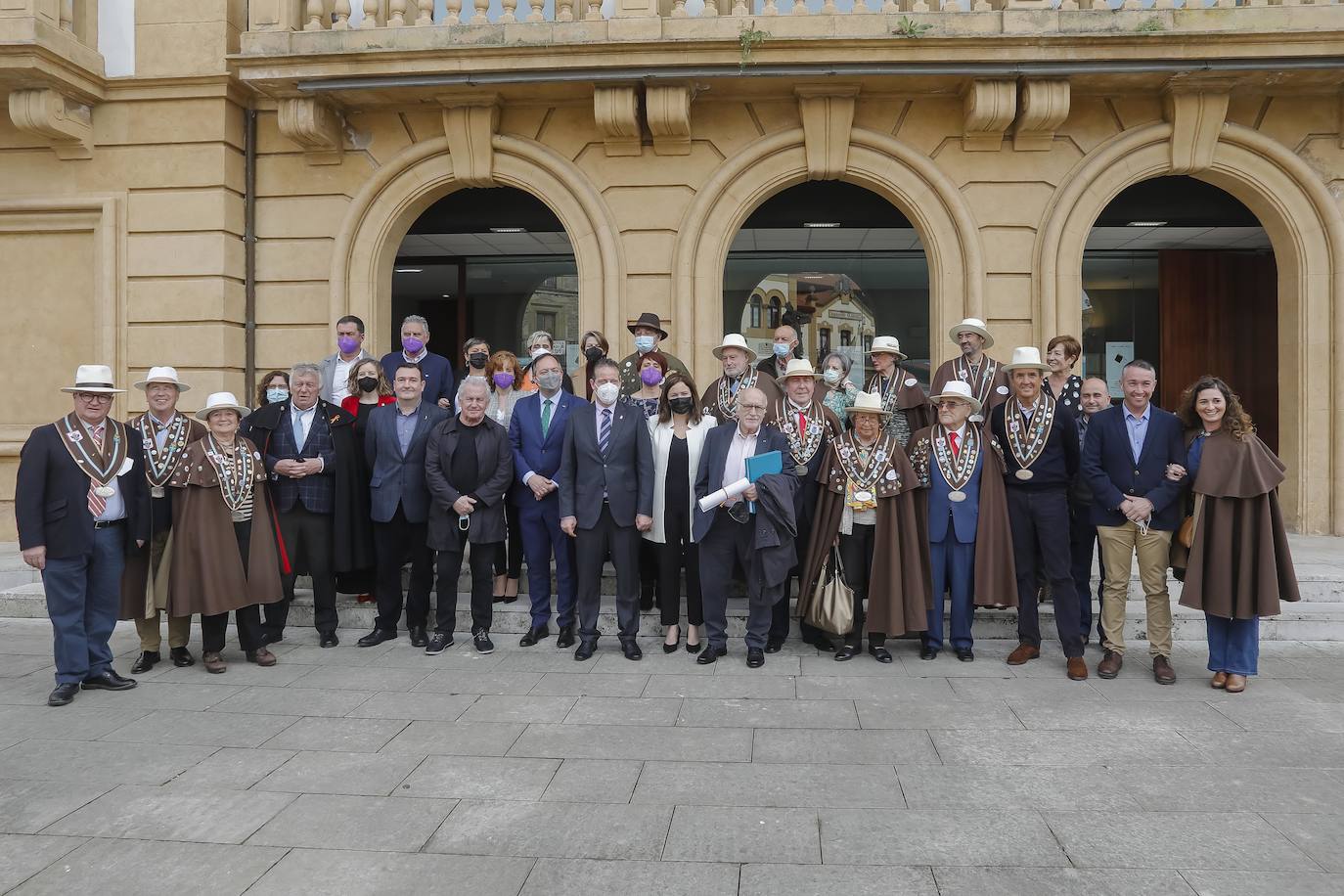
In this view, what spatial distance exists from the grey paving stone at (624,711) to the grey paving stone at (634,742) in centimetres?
9

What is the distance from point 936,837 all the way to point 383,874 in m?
2.16

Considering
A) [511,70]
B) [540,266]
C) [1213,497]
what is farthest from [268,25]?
[1213,497]

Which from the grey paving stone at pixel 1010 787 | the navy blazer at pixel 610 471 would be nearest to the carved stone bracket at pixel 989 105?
the navy blazer at pixel 610 471

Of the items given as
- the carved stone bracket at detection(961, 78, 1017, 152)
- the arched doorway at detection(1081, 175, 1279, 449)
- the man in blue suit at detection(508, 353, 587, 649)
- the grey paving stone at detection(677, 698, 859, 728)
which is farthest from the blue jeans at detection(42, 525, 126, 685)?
the arched doorway at detection(1081, 175, 1279, 449)

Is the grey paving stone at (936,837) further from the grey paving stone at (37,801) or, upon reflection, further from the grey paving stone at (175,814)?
the grey paving stone at (37,801)

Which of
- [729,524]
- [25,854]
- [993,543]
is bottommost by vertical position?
[25,854]

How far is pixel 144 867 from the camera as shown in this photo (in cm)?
331

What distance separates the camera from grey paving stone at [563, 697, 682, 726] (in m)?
4.93

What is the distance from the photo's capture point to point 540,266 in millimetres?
13406

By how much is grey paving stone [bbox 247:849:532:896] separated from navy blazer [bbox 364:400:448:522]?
135 inches

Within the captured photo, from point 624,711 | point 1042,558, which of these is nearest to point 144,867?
point 624,711

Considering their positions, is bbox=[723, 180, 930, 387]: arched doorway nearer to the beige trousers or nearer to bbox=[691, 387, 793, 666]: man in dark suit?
the beige trousers

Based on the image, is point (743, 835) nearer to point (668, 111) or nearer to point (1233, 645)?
point (1233, 645)

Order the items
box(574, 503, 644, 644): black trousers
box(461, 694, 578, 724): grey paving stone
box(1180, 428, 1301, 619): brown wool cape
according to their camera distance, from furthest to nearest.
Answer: box(574, 503, 644, 644): black trousers
box(1180, 428, 1301, 619): brown wool cape
box(461, 694, 578, 724): grey paving stone
